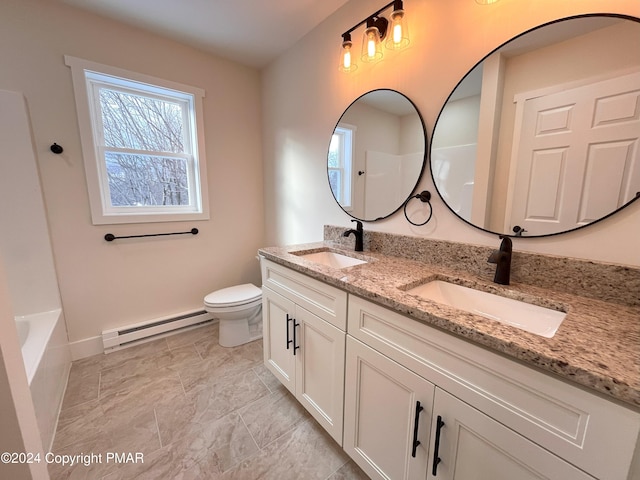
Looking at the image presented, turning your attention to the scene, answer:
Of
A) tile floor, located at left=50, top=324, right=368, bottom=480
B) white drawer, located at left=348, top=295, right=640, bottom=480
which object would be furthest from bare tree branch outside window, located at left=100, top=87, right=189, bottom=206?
white drawer, located at left=348, top=295, right=640, bottom=480

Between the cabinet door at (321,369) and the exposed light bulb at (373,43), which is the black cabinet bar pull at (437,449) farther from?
the exposed light bulb at (373,43)

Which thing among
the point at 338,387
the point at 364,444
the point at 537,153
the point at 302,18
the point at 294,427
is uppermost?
the point at 302,18

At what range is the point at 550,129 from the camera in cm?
97

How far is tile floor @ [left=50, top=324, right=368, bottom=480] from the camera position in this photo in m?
1.20

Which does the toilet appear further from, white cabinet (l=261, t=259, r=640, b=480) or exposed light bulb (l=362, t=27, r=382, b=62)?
exposed light bulb (l=362, t=27, r=382, b=62)

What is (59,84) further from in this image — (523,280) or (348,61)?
(523,280)

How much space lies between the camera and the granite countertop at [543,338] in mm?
514

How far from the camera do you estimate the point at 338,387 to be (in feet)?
3.81

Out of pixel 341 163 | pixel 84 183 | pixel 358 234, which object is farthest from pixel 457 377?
pixel 84 183

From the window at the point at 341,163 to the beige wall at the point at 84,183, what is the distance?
109 cm

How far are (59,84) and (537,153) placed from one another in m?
2.77

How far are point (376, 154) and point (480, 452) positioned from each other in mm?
1440

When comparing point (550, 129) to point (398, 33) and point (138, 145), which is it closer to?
point (398, 33)

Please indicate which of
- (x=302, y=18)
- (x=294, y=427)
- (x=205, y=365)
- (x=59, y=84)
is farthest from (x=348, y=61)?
(x=205, y=365)
